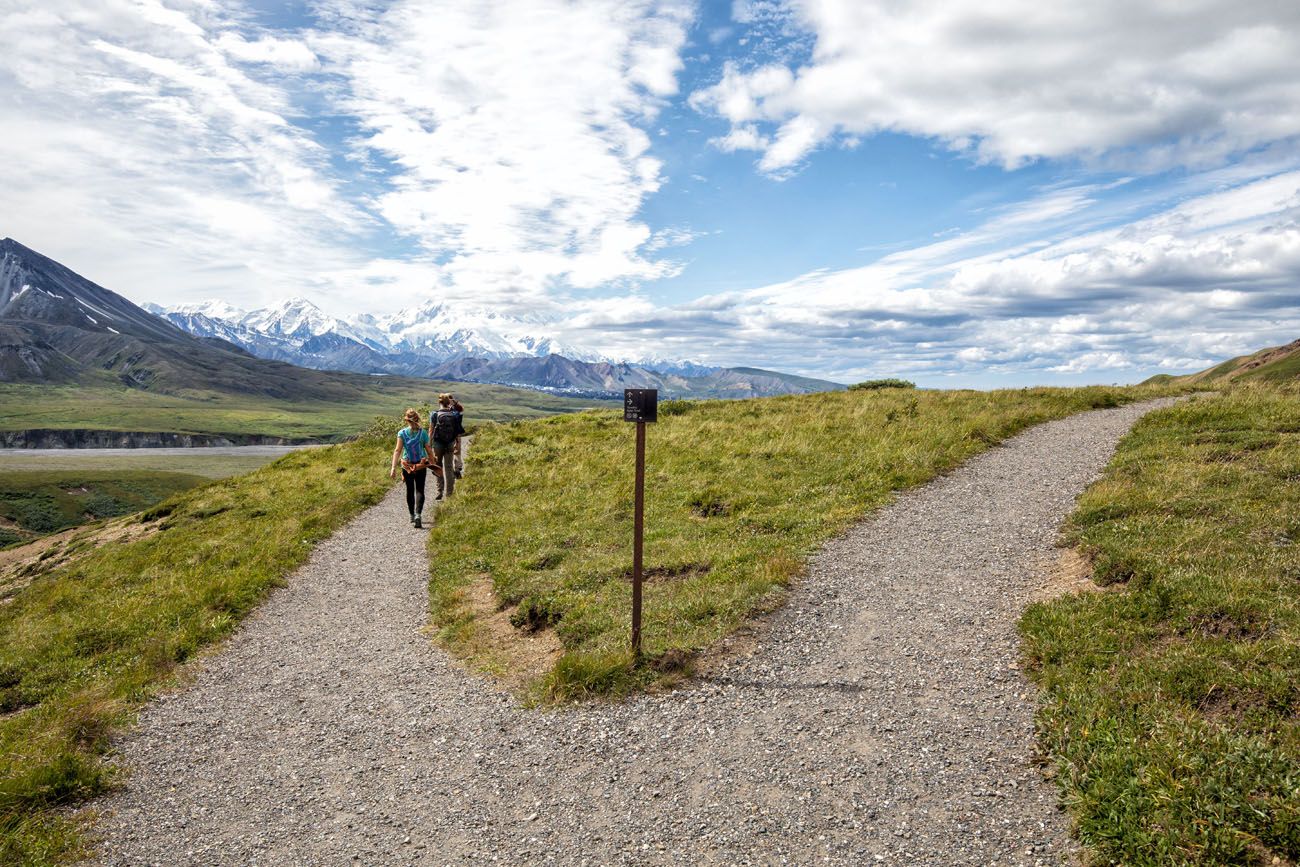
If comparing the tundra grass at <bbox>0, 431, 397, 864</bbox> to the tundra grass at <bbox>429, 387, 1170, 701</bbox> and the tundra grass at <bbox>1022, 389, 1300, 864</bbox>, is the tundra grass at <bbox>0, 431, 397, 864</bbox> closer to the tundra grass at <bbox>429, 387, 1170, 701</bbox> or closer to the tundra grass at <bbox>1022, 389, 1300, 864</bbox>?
the tundra grass at <bbox>429, 387, 1170, 701</bbox>

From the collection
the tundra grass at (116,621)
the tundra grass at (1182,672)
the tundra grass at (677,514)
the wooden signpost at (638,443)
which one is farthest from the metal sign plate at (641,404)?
the tundra grass at (116,621)

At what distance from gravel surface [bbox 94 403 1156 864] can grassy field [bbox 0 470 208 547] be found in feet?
418

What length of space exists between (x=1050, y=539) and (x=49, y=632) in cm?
2191

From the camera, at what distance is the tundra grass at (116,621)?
867cm

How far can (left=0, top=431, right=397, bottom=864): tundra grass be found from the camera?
28.5ft

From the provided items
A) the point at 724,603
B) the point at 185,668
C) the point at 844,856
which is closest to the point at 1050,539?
the point at 724,603

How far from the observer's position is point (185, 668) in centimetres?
1280

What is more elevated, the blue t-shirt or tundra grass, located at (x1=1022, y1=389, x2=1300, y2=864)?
the blue t-shirt

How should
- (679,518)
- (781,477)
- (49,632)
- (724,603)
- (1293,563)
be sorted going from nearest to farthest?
(1293,563) < (724,603) < (49,632) < (679,518) < (781,477)

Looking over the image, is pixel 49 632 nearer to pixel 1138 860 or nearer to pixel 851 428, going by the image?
pixel 1138 860

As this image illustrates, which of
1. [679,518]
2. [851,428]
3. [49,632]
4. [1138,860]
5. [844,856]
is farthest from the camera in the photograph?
[851,428]

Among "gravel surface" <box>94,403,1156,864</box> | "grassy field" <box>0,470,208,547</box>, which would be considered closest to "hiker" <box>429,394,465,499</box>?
"gravel surface" <box>94,403,1156,864</box>

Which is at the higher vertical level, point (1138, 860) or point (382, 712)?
point (1138, 860)

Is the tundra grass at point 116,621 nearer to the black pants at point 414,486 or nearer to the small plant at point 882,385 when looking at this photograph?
the black pants at point 414,486
